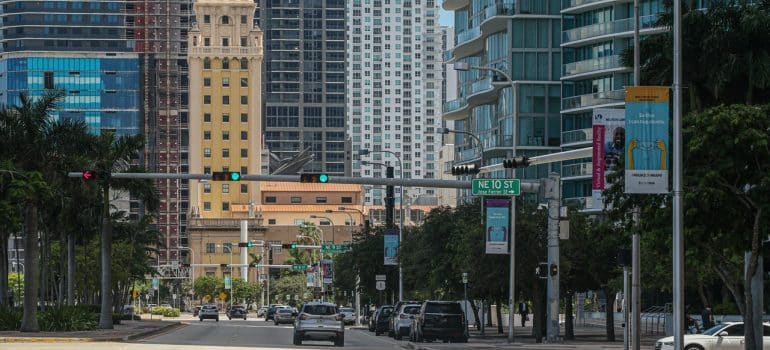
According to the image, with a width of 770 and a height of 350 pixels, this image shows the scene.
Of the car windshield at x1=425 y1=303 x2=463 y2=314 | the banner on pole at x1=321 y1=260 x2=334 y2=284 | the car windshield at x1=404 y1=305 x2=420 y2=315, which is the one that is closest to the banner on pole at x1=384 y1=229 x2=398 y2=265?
the car windshield at x1=404 y1=305 x2=420 y2=315

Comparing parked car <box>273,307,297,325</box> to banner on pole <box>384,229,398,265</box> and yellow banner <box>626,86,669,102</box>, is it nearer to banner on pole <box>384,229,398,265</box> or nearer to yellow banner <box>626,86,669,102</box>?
banner on pole <box>384,229,398,265</box>

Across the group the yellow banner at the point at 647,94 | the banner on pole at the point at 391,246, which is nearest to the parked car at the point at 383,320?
the banner on pole at the point at 391,246

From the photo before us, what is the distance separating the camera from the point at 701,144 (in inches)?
1224

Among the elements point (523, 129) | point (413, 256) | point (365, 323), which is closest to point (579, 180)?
point (523, 129)

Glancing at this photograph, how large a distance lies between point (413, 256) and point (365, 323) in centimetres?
3372

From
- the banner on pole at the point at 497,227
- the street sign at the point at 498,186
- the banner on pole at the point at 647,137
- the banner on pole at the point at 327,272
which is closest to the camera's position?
the banner on pole at the point at 647,137

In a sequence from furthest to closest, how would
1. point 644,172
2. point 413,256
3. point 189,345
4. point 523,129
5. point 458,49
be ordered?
point 458,49 < point 523,129 < point 413,256 < point 189,345 < point 644,172

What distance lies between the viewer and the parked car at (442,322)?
185 ft

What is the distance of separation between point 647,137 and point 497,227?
23474 millimetres

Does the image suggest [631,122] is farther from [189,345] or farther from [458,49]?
[458,49]

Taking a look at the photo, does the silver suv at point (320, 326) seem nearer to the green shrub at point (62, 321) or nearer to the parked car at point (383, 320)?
the green shrub at point (62, 321)

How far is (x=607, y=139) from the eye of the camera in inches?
Answer: 1491

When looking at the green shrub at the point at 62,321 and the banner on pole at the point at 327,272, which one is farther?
the banner on pole at the point at 327,272

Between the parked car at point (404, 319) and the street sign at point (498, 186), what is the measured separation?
13264 millimetres
